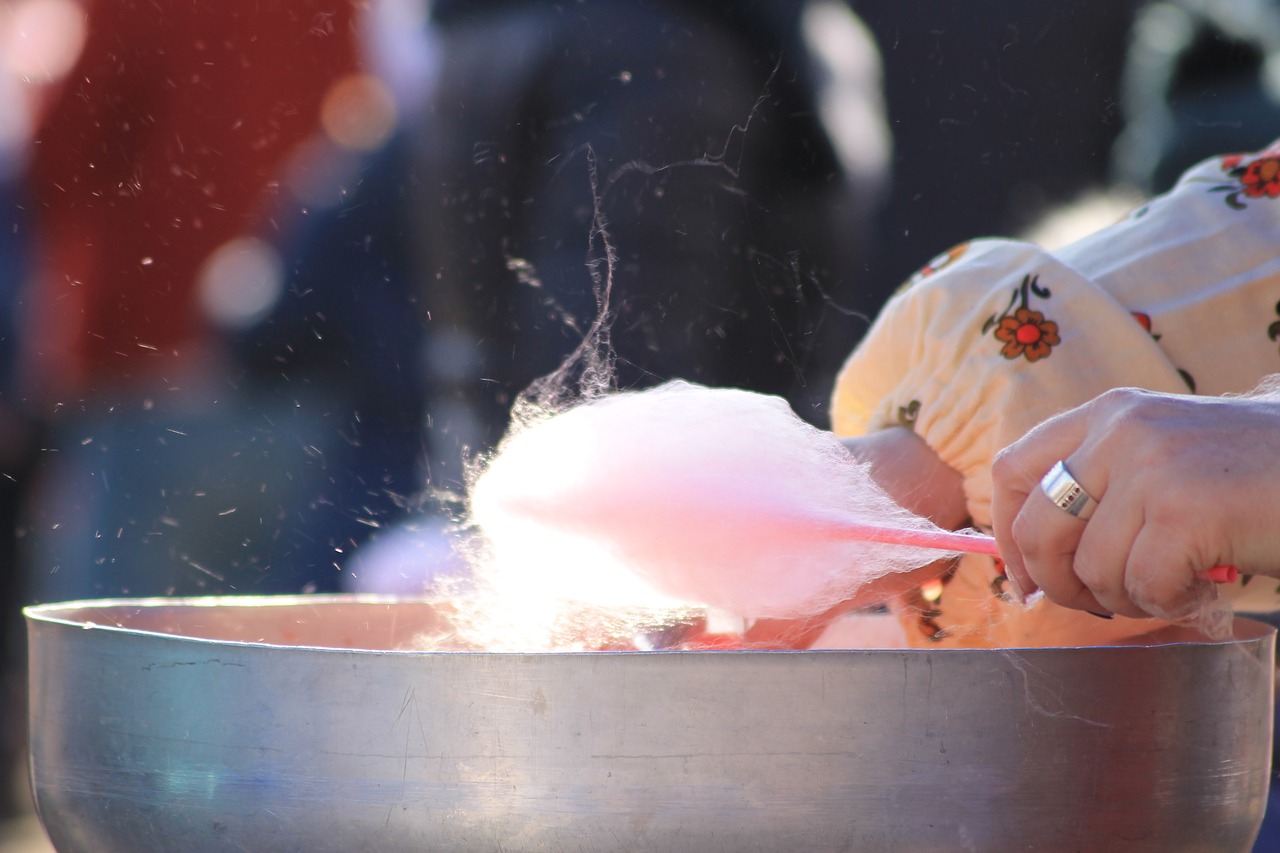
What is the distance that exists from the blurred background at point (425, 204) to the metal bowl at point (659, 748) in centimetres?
58

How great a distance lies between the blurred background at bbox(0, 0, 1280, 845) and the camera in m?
0.95

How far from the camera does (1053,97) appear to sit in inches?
39.9

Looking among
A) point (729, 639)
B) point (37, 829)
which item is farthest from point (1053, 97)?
point (37, 829)

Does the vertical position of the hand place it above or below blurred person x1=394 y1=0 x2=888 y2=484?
below

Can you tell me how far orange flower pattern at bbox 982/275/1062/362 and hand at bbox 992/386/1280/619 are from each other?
0.15 metres

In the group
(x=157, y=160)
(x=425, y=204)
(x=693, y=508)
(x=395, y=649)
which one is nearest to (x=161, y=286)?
(x=157, y=160)

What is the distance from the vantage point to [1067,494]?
32 centimetres

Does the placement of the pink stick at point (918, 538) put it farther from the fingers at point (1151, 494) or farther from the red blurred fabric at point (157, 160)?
Result: the red blurred fabric at point (157, 160)

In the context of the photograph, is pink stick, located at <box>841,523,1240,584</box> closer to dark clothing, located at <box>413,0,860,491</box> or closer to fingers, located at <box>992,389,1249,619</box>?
fingers, located at <box>992,389,1249,619</box>

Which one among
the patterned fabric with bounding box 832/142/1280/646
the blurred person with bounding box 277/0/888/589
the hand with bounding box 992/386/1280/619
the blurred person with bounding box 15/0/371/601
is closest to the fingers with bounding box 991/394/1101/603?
the hand with bounding box 992/386/1280/619

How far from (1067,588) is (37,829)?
74 cm

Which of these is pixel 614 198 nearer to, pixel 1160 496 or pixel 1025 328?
pixel 1025 328

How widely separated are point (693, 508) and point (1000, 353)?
0.59 ft

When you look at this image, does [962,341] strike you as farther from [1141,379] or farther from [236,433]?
[236,433]
